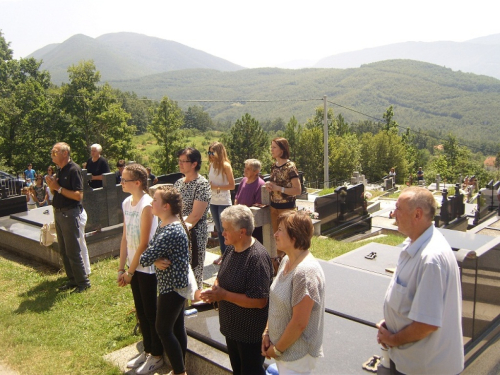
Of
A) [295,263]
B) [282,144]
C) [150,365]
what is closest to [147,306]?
[150,365]

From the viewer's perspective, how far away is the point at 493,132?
162 metres

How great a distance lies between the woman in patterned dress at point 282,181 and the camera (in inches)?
209

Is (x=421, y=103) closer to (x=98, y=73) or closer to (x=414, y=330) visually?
(x=98, y=73)

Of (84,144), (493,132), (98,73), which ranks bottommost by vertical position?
(493,132)

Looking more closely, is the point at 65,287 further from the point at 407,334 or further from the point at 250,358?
the point at 407,334

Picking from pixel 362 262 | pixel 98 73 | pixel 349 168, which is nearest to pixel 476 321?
pixel 362 262

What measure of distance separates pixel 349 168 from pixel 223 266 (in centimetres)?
6132

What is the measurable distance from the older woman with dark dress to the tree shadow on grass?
10.9 ft

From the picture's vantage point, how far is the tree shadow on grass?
5.35 meters

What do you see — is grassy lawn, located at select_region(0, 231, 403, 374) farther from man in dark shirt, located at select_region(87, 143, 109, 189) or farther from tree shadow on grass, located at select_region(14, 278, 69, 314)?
man in dark shirt, located at select_region(87, 143, 109, 189)

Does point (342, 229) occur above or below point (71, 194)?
below

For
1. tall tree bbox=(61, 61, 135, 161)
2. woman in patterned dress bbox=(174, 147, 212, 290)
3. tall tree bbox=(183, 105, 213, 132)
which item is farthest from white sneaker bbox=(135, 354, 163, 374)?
tall tree bbox=(183, 105, 213, 132)

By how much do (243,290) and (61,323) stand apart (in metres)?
3.01

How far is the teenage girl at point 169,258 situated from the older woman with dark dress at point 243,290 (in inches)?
20.0
